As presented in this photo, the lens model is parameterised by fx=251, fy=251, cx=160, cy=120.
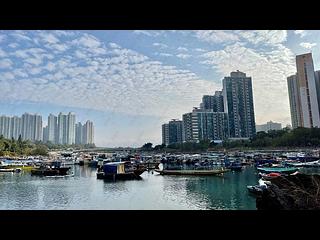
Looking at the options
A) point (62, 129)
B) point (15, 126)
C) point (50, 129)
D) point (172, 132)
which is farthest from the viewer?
point (172, 132)

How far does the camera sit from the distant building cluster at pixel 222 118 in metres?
20.2

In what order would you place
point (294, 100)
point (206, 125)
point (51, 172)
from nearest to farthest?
1. point (294, 100)
2. point (51, 172)
3. point (206, 125)

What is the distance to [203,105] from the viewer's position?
2430 cm

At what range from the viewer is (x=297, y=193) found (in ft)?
8.75

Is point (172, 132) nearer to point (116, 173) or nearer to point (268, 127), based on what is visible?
point (268, 127)

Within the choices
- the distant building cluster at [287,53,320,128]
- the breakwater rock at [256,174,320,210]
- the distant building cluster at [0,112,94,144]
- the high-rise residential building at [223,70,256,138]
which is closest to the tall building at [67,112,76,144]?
the distant building cluster at [0,112,94,144]

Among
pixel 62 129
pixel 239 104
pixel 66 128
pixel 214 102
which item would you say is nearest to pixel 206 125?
pixel 214 102

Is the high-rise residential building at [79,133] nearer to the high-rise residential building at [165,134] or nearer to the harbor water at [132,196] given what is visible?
the high-rise residential building at [165,134]

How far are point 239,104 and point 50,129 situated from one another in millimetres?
15865

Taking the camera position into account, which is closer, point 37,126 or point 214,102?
point 37,126
